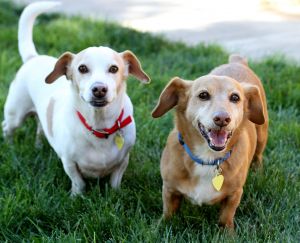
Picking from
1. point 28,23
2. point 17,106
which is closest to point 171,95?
point 17,106

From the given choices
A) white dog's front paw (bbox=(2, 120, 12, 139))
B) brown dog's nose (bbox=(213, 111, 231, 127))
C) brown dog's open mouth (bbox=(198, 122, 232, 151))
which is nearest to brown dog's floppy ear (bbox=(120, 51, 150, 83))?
brown dog's open mouth (bbox=(198, 122, 232, 151))

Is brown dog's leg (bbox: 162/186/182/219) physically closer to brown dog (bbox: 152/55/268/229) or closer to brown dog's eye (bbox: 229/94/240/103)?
brown dog (bbox: 152/55/268/229)

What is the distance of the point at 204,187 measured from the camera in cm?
290

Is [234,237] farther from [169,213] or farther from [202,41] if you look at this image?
[202,41]

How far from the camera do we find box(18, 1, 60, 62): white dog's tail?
13.3 ft

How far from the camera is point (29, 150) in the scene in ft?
13.1

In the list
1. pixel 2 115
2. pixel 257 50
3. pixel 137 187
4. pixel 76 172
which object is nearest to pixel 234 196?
pixel 137 187

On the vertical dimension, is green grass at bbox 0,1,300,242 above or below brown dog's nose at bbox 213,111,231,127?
below

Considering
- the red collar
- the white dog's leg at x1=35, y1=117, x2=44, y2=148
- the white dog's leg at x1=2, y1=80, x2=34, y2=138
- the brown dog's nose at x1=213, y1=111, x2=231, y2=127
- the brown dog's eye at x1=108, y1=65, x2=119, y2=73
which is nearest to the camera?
the brown dog's nose at x1=213, y1=111, x2=231, y2=127

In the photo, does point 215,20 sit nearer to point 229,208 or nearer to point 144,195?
point 144,195

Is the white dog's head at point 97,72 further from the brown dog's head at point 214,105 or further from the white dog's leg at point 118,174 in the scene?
the white dog's leg at point 118,174

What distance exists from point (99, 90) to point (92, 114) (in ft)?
1.20

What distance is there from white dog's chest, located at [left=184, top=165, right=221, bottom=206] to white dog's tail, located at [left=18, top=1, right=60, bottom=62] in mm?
1884

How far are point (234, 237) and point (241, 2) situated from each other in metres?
5.91
